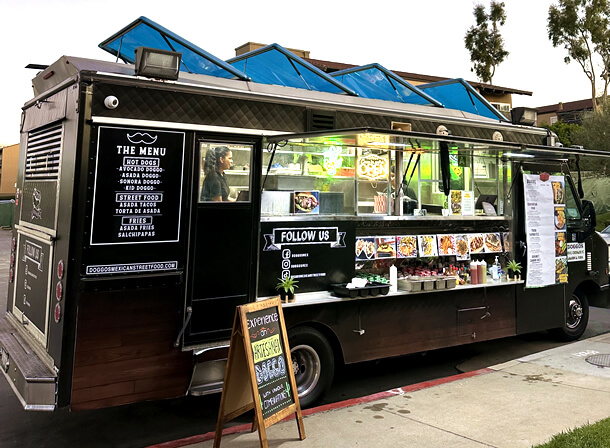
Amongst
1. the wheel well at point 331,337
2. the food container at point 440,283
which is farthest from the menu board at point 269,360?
the food container at point 440,283

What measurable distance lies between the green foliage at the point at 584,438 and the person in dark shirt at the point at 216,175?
3.30m

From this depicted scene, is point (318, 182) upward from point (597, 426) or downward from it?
upward

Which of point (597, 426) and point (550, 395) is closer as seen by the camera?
point (597, 426)

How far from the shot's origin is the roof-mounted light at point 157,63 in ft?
14.0

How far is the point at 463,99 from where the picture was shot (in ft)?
26.5

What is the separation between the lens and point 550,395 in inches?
205

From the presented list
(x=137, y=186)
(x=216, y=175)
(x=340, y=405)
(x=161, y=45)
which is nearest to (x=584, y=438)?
(x=340, y=405)

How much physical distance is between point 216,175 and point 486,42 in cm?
4307

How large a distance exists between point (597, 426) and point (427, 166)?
3.61m

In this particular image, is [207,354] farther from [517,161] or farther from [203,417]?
[517,161]

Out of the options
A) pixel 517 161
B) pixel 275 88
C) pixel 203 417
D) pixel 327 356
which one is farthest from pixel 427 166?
pixel 203 417

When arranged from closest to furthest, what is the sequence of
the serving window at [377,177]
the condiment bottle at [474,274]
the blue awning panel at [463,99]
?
the serving window at [377,177], the condiment bottle at [474,274], the blue awning panel at [463,99]

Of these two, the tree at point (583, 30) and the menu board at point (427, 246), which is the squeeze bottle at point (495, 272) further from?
the tree at point (583, 30)

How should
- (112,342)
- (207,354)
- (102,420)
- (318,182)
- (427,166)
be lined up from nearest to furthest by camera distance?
(112,342) → (207,354) → (102,420) → (318,182) → (427,166)
